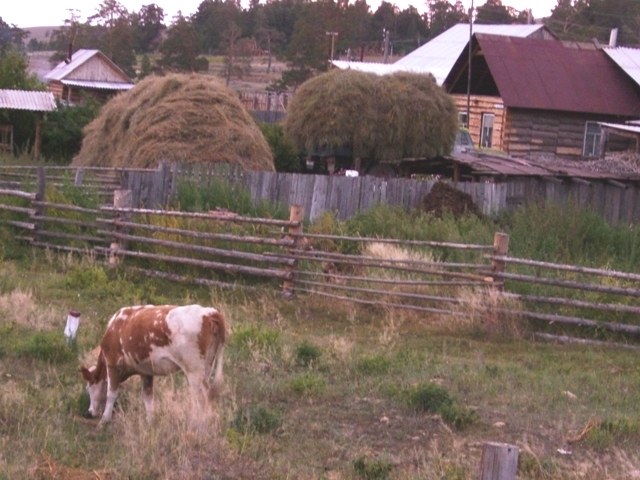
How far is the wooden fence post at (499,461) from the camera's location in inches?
174

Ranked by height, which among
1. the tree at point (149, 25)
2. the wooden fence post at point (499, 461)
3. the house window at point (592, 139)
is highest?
the tree at point (149, 25)

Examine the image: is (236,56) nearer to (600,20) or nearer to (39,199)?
(600,20)

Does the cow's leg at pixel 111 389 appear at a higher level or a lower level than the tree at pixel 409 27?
lower

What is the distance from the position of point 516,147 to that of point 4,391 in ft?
93.0

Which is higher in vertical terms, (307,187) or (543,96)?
(543,96)

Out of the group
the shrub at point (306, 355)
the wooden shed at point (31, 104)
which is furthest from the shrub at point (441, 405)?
the wooden shed at point (31, 104)

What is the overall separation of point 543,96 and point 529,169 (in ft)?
38.0

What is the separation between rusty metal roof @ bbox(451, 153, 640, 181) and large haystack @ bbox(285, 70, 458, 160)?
185 centimetres

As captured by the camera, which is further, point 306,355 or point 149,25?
point 149,25

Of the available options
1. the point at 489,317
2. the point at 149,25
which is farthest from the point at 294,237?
the point at 149,25

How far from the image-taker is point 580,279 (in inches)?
529

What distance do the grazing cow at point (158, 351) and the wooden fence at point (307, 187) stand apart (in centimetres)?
1041

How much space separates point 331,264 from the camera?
14.6 meters

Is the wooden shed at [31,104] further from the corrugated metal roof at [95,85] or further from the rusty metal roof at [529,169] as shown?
the corrugated metal roof at [95,85]
